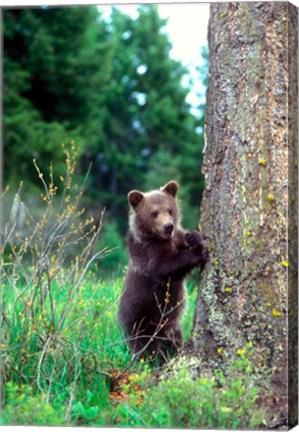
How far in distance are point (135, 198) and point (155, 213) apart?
0.24 meters

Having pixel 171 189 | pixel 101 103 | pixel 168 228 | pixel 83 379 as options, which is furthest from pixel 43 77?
pixel 83 379

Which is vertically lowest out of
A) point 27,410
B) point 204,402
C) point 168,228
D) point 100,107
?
point 27,410

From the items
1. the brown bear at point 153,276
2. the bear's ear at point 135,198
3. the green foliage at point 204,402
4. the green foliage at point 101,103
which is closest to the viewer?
the green foliage at point 204,402

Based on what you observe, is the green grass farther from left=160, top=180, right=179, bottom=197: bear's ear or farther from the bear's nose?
left=160, top=180, right=179, bottom=197: bear's ear

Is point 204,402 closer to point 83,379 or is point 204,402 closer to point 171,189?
point 83,379

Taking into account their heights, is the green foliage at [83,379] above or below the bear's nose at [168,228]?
below

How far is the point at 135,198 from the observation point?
277 inches

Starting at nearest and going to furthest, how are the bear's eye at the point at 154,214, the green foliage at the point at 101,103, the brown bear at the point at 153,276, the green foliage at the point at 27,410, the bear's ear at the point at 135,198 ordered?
the green foliage at the point at 27,410 < the brown bear at the point at 153,276 < the bear's eye at the point at 154,214 < the bear's ear at the point at 135,198 < the green foliage at the point at 101,103

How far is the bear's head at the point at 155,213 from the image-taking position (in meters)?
6.76

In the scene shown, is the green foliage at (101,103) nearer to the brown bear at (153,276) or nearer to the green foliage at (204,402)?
the brown bear at (153,276)

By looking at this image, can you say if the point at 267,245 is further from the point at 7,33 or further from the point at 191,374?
A: the point at 7,33

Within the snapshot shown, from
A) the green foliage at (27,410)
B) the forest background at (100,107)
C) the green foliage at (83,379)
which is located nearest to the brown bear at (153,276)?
the green foliage at (83,379)

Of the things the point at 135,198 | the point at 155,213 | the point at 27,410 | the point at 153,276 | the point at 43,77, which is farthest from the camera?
the point at 43,77

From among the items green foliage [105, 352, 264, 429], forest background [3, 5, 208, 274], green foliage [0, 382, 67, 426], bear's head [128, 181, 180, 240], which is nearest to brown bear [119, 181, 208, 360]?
bear's head [128, 181, 180, 240]
